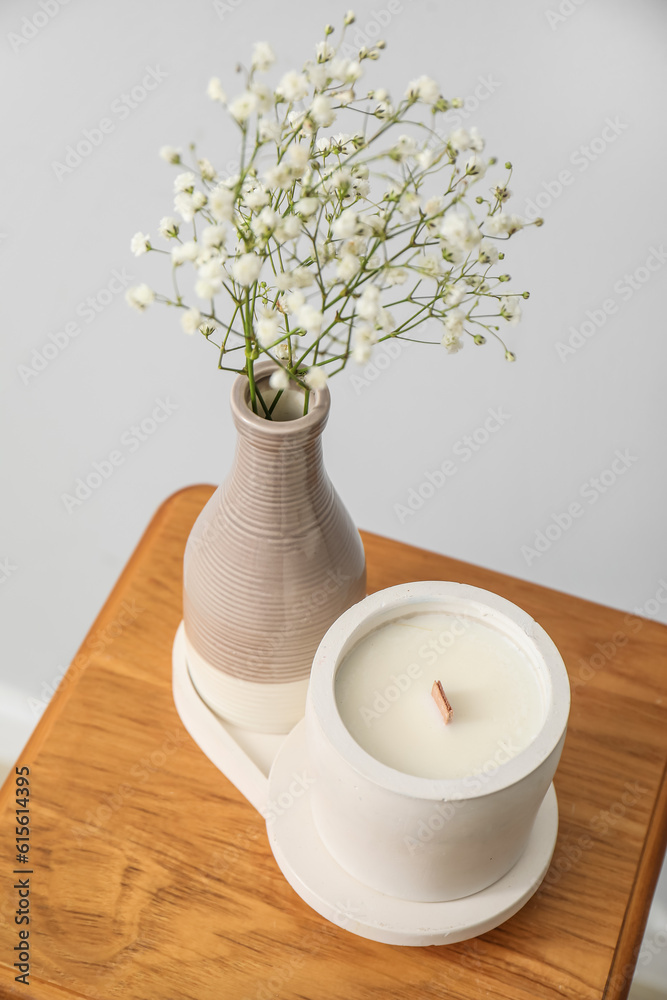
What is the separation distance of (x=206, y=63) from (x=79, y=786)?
6.09 feet

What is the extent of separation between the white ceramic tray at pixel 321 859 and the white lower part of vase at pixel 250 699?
13 millimetres

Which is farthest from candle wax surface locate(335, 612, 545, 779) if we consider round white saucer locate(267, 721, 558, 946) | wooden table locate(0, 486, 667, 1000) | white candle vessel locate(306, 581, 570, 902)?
wooden table locate(0, 486, 667, 1000)

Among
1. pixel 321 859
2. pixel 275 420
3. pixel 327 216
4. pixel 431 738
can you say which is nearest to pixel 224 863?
pixel 321 859

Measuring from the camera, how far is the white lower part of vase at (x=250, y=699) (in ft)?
3.00

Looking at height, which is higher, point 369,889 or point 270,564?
point 270,564

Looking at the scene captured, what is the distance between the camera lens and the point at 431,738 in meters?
0.76

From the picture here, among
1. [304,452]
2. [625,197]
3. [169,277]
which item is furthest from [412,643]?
[625,197]

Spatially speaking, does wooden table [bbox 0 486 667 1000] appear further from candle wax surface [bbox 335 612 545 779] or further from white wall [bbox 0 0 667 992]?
white wall [bbox 0 0 667 992]

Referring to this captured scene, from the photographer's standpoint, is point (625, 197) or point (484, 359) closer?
point (484, 359)

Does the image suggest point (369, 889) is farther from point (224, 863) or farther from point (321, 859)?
point (224, 863)

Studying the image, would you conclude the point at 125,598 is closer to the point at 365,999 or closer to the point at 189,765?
the point at 189,765

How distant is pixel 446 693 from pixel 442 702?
2 centimetres

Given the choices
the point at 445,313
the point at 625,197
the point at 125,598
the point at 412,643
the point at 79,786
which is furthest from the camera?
the point at 625,197

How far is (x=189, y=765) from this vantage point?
978 mm
